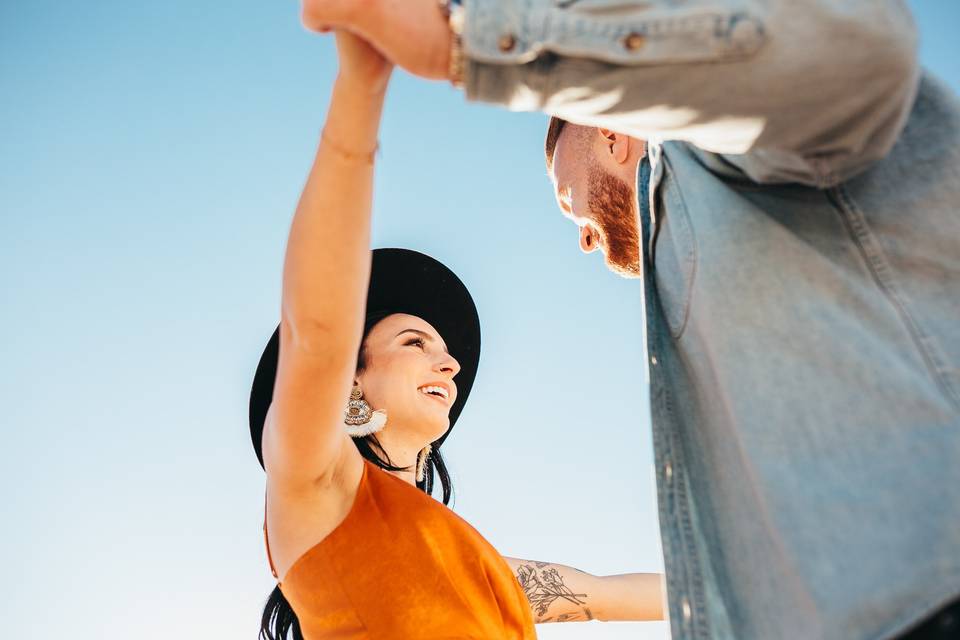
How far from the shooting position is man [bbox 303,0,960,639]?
45.8 inches

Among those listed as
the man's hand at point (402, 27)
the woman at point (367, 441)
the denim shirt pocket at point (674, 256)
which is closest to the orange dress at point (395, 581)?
the woman at point (367, 441)

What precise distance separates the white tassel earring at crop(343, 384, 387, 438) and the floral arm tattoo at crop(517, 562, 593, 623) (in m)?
0.83

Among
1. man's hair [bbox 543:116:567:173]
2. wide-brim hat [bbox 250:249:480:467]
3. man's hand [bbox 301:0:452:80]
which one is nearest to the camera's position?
man's hand [bbox 301:0:452:80]

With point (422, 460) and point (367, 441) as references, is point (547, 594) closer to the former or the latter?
point (422, 460)

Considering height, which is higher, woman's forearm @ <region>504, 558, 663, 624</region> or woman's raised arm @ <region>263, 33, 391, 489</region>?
woman's raised arm @ <region>263, 33, 391, 489</region>

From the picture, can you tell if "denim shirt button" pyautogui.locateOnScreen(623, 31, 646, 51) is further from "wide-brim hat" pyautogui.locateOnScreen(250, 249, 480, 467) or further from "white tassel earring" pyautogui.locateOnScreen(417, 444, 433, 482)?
"white tassel earring" pyautogui.locateOnScreen(417, 444, 433, 482)

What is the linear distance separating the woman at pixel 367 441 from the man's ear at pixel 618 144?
3.43 ft

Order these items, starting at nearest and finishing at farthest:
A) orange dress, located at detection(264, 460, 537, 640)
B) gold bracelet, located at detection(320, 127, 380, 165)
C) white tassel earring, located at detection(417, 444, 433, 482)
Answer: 1. gold bracelet, located at detection(320, 127, 380, 165)
2. orange dress, located at detection(264, 460, 537, 640)
3. white tassel earring, located at detection(417, 444, 433, 482)

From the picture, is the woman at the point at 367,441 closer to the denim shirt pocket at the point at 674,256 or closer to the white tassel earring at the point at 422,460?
the white tassel earring at the point at 422,460

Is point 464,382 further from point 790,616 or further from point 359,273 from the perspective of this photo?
point 790,616

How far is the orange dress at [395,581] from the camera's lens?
2.44 m

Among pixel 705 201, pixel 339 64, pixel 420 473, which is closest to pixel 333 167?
pixel 339 64

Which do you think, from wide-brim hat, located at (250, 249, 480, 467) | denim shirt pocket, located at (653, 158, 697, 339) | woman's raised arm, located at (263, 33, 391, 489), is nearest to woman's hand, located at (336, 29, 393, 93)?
woman's raised arm, located at (263, 33, 391, 489)

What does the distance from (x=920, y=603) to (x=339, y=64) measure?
1.29m
